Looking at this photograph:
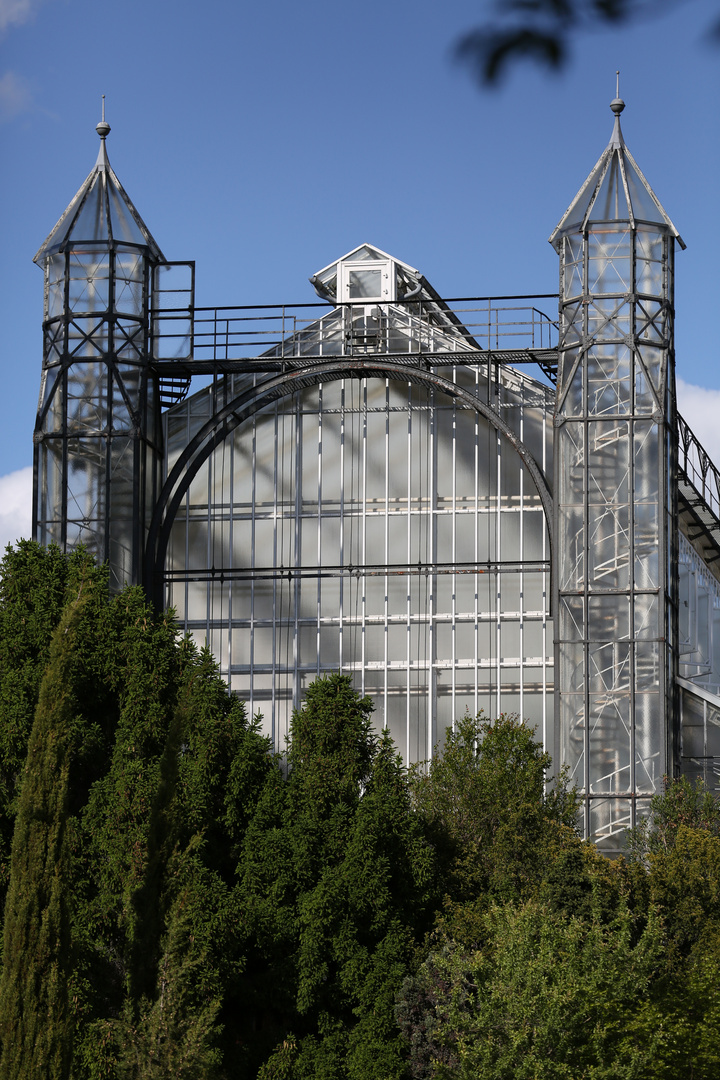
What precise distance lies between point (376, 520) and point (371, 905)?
15062 millimetres

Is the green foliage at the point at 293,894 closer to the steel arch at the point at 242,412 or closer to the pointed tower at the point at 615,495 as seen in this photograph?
the pointed tower at the point at 615,495

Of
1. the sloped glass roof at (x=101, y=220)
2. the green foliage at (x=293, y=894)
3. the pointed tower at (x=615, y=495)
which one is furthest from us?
the sloped glass roof at (x=101, y=220)

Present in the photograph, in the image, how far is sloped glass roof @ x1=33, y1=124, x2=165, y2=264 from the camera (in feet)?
139

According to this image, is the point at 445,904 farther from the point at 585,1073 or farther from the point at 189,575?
the point at 189,575

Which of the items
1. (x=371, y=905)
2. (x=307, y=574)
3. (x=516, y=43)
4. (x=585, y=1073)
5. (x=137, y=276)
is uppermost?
(x=137, y=276)

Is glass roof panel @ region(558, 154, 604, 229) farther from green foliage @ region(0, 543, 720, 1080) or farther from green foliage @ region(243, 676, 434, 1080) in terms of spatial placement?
green foliage @ region(243, 676, 434, 1080)

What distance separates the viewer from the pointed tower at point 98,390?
4091 centimetres

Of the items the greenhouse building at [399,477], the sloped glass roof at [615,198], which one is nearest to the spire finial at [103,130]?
the greenhouse building at [399,477]

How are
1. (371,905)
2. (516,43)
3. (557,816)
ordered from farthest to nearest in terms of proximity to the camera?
1. (557,816)
2. (371,905)
3. (516,43)

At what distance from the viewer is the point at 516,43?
5.38 metres

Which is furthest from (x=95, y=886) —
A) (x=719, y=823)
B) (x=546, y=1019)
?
(x=719, y=823)

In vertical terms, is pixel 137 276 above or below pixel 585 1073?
above

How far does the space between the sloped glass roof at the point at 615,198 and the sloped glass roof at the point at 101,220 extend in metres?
11.5

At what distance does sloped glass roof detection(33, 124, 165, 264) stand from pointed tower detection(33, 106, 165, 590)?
0.03 metres
